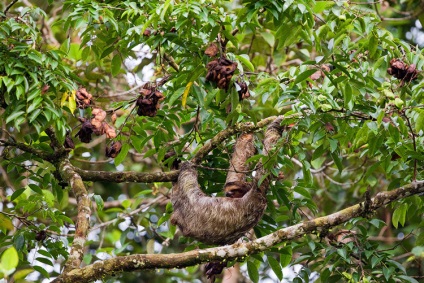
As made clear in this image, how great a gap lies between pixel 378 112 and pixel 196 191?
1780mm

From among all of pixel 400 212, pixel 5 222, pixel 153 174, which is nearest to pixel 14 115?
pixel 153 174

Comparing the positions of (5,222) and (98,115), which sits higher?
(98,115)

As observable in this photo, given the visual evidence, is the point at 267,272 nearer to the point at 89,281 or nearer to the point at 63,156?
the point at 63,156

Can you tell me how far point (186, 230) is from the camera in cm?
594

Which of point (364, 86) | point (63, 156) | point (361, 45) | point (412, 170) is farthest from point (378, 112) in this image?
point (63, 156)

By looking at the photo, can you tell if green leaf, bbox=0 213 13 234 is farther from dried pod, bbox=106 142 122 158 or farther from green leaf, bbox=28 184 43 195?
dried pod, bbox=106 142 122 158

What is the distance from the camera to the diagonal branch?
4.98 metres

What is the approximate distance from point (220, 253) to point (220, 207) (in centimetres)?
88

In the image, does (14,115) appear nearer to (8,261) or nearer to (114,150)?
(114,150)

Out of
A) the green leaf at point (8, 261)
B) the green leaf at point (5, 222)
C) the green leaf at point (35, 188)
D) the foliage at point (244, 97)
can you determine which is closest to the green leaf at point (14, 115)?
the foliage at point (244, 97)

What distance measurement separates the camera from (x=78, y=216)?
5.39 meters

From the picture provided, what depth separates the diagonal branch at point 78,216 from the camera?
4977 millimetres

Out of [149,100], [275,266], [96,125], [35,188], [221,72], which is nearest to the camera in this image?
[221,72]

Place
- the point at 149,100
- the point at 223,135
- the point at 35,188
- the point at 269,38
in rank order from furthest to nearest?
the point at 269,38 < the point at 35,188 < the point at 223,135 < the point at 149,100
